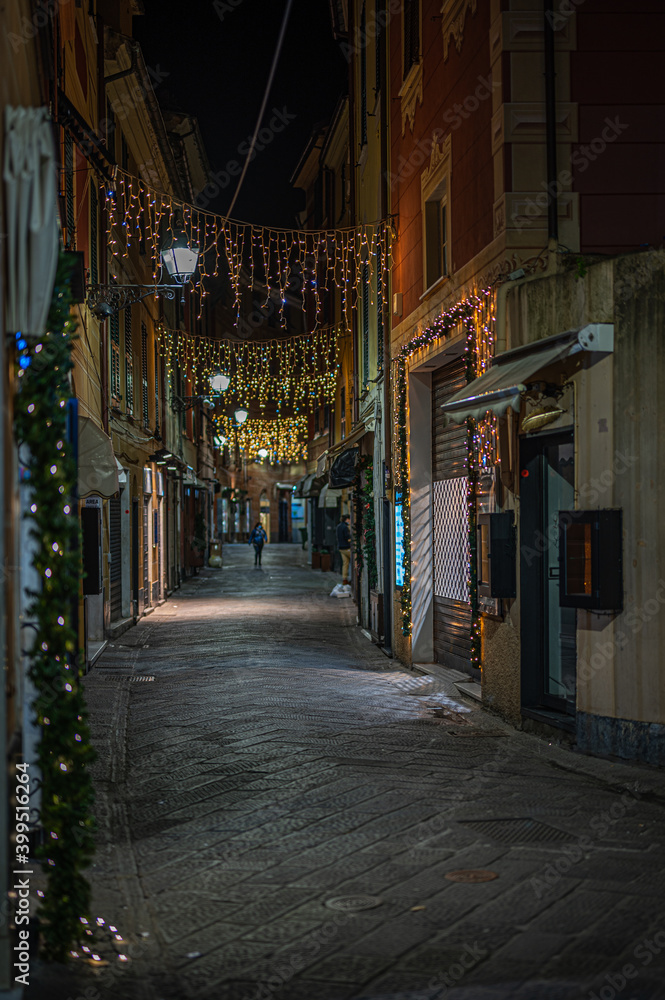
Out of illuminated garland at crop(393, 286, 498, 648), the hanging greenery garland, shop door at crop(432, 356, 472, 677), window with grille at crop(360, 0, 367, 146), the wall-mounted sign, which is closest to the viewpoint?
the hanging greenery garland

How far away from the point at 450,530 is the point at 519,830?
22.8 feet

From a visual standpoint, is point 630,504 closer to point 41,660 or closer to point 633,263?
point 633,263

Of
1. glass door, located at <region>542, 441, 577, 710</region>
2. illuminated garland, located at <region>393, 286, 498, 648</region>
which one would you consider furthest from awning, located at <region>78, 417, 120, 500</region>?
glass door, located at <region>542, 441, 577, 710</region>

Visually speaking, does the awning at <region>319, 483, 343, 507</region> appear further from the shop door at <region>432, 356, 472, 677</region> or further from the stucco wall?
the stucco wall

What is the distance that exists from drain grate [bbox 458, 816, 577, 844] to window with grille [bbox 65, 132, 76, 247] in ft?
30.9

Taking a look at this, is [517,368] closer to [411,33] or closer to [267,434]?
[411,33]

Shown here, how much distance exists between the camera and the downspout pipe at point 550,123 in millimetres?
9359

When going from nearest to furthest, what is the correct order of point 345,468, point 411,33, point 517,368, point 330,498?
point 517,368, point 411,33, point 345,468, point 330,498

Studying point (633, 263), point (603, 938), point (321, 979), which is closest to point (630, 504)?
point (633, 263)

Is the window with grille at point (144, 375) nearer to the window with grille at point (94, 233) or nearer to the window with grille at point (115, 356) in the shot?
the window with grille at point (115, 356)

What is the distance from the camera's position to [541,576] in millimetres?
9359

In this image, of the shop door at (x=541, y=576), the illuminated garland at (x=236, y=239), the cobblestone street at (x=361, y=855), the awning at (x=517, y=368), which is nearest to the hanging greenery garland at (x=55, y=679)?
the cobblestone street at (x=361, y=855)

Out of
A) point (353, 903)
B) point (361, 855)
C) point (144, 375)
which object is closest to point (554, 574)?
point (361, 855)

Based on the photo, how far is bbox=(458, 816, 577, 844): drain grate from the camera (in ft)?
19.7
